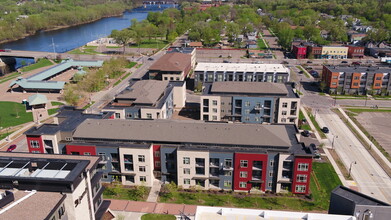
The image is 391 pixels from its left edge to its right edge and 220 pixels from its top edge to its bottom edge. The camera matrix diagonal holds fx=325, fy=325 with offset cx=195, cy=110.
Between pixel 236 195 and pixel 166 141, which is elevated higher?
pixel 166 141

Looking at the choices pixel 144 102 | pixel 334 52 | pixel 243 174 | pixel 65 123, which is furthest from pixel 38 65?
pixel 334 52

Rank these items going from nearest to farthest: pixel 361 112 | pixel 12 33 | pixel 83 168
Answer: pixel 83 168, pixel 361 112, pixel 12 33

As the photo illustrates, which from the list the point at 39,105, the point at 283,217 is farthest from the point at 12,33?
the point at 283,217

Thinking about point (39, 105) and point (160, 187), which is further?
point (39, 105)

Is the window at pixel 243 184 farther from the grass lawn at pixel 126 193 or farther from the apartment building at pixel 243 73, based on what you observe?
the apartment building at pixel 243 73

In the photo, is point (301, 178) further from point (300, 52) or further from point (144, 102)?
point (300, 52)

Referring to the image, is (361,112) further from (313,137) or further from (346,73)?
(313,137)

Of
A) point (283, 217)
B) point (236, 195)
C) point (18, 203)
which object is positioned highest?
point (18, 203)
